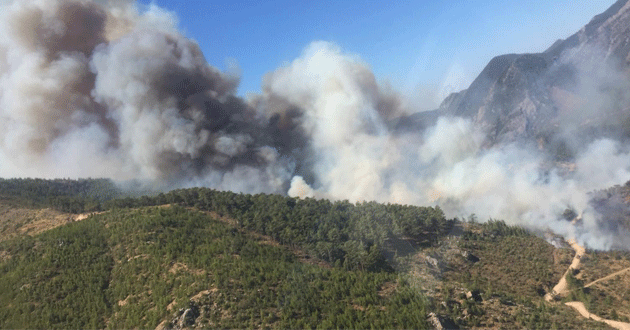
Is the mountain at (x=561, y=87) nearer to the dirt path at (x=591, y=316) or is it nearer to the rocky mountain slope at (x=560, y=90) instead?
the rocky mountain slope at (x=560, y=90)

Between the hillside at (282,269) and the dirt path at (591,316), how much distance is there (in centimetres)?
127

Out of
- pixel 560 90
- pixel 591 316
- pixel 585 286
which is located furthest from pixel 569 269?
pixel 560 90

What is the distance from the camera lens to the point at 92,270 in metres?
52.0

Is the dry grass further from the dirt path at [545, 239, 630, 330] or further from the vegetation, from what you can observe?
the dirt path at [545, 239, 630, 330]

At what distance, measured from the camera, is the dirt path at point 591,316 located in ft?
147

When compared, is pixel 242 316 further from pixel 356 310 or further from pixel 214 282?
pixel 356 310

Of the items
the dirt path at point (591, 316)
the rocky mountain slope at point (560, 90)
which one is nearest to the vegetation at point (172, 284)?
the dirt path at point (591, 316)

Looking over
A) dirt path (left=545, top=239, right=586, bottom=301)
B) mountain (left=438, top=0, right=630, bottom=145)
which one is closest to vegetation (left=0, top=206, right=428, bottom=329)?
dirt path (left=545, top=239, right=586, bottom=301)

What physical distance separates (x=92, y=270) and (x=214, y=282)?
18.9m

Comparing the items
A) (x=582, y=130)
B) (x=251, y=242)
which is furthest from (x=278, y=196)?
(x=582, y=130)

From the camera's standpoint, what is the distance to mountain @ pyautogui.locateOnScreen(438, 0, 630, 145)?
140 meters

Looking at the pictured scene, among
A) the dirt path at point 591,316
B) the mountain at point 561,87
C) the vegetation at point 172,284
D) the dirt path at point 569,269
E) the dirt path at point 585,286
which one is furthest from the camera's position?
the mountain at point 561,87

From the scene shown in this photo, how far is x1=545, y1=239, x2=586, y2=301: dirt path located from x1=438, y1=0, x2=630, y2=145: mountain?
7310 cm

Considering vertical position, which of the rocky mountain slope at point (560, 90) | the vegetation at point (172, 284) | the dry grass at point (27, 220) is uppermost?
the rocky mountain slope at point (560, 90)
